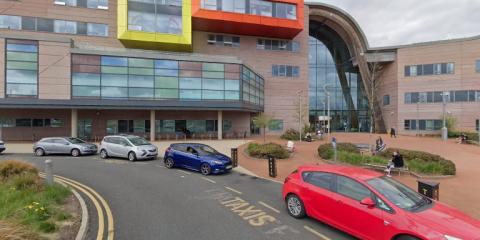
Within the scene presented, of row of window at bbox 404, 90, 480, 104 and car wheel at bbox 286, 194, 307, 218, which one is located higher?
row of window at bbox 404, 90, 480, 104

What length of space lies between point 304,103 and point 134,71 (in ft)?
Result: 79.1

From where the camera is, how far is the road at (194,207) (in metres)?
6.30

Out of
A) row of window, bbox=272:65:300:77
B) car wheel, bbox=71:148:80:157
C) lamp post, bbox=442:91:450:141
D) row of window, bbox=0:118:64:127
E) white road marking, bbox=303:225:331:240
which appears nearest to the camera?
white road marking, bbox=303:225:331:240

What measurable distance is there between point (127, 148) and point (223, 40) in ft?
82.7

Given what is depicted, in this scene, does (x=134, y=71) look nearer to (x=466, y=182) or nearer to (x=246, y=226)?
(x=246, y=226)

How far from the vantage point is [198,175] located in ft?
43.6

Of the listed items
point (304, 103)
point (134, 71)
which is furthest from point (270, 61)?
point (134, 71)

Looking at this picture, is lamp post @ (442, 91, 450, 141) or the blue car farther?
lamp post @ (442, 91, 450, 141)

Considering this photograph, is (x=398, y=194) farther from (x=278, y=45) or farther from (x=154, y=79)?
(x=278, y=45)

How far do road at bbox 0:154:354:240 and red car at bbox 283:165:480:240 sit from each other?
530 mm

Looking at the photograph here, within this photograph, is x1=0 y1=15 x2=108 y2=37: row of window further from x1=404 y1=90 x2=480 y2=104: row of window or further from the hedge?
x1=404 y1=90 x2=480 y2=104: row of window

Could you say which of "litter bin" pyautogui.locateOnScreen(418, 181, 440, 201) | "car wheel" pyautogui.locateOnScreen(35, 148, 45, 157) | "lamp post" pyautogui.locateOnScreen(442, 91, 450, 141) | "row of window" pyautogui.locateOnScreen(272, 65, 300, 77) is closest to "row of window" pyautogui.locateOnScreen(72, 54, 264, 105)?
"car wheel" pyautogui.locateOnScreen(35, 148, 45, 157)

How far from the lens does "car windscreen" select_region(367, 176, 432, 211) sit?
5.61 m

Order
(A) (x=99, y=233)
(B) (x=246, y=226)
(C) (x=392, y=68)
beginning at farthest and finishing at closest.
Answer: (C) (x=392, y=68) < (B) (x=246, y=226) < (A) (x=99, y=233)
